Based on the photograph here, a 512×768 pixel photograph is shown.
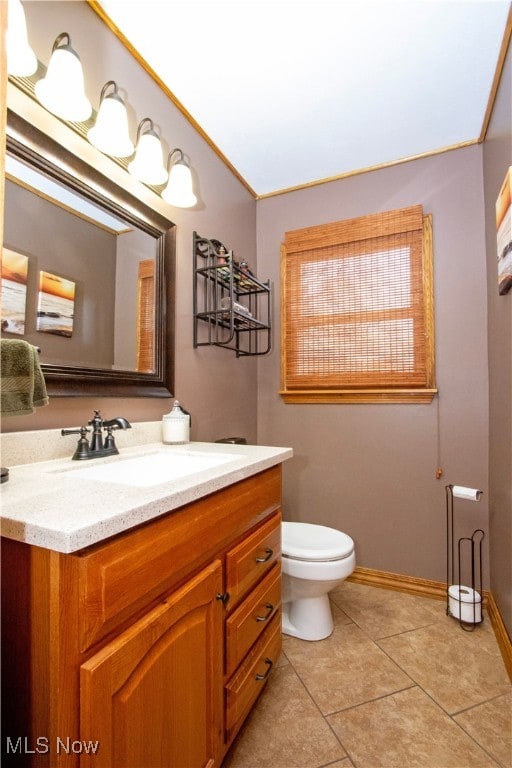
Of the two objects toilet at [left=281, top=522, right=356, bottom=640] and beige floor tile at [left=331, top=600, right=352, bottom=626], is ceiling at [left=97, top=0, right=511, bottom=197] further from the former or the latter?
Result: beige floor tile at [left=331, top=600, right=352, bottom=626]

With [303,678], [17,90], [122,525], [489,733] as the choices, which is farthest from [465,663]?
[17,90]

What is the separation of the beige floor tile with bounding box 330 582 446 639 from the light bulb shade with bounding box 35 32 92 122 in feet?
7.95

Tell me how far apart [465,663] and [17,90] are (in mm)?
2608

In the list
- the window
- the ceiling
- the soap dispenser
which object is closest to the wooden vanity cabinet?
the soap dispenser

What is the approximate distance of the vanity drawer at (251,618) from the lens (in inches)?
38.9

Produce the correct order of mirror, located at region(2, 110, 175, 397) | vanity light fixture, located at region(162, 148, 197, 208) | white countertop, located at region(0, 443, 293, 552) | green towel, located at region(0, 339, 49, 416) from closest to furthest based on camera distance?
Result: white countertop, located at region(0, 443, 293, 552) → green towel, located at region(0, 339, 49, 416) → mirror, located at region(2, 110, 175, 397) → vanity light fixture, located at region(162, 148, 197, 208)

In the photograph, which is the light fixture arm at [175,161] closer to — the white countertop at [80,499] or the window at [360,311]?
the window at [360,311]

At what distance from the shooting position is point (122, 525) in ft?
2.01

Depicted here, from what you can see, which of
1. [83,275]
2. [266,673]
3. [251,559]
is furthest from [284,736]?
[83,275]

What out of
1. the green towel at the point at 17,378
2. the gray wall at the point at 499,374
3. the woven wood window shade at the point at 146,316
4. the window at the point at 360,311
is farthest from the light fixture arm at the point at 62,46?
the gray wall at the point at 499,374

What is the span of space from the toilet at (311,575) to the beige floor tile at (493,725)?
0.57 meters

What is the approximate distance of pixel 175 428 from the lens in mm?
1473

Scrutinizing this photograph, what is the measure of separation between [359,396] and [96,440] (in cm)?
155

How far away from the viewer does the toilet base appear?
1.63 meters
